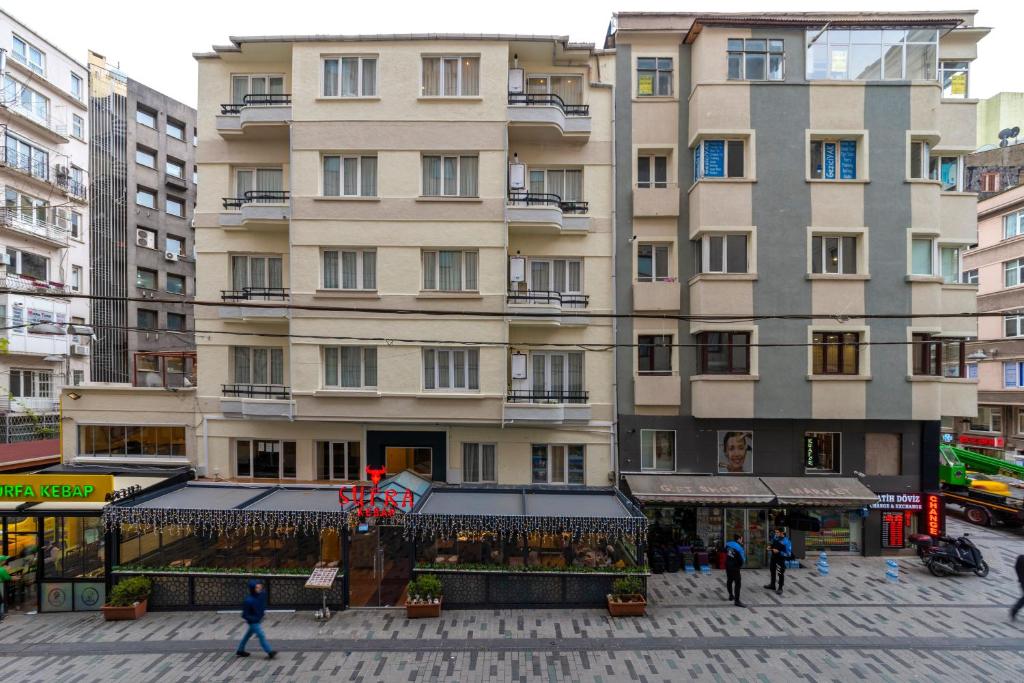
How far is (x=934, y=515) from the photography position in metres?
16.3

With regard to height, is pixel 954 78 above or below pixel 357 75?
above

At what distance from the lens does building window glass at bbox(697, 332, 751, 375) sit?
15914mm

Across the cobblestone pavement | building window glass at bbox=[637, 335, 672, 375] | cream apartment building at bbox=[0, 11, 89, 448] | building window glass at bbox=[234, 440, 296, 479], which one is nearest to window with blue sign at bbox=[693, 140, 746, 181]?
building window glass at bbox=[637, 335, 672, 375]

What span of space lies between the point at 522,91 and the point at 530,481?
44.8ft

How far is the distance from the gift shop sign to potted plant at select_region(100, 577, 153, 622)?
17.5 feet

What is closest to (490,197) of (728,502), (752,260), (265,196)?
(265,196)

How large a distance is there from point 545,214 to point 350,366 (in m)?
8.41

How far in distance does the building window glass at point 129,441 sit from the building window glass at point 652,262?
17815 millimetres

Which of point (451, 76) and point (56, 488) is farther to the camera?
point (451, 76)

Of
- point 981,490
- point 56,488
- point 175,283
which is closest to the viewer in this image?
point 56,488

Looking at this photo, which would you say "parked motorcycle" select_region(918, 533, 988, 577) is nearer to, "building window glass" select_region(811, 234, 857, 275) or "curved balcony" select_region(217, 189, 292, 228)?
"building window glass" select_region(811, 234, 857, 275)

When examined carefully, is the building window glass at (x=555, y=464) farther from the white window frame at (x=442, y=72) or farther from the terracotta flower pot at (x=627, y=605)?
the white window frame at (x=442, y=72)

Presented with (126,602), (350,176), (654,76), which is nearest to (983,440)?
(654,76)

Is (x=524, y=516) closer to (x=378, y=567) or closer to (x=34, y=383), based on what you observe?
(x=378, y=567)
